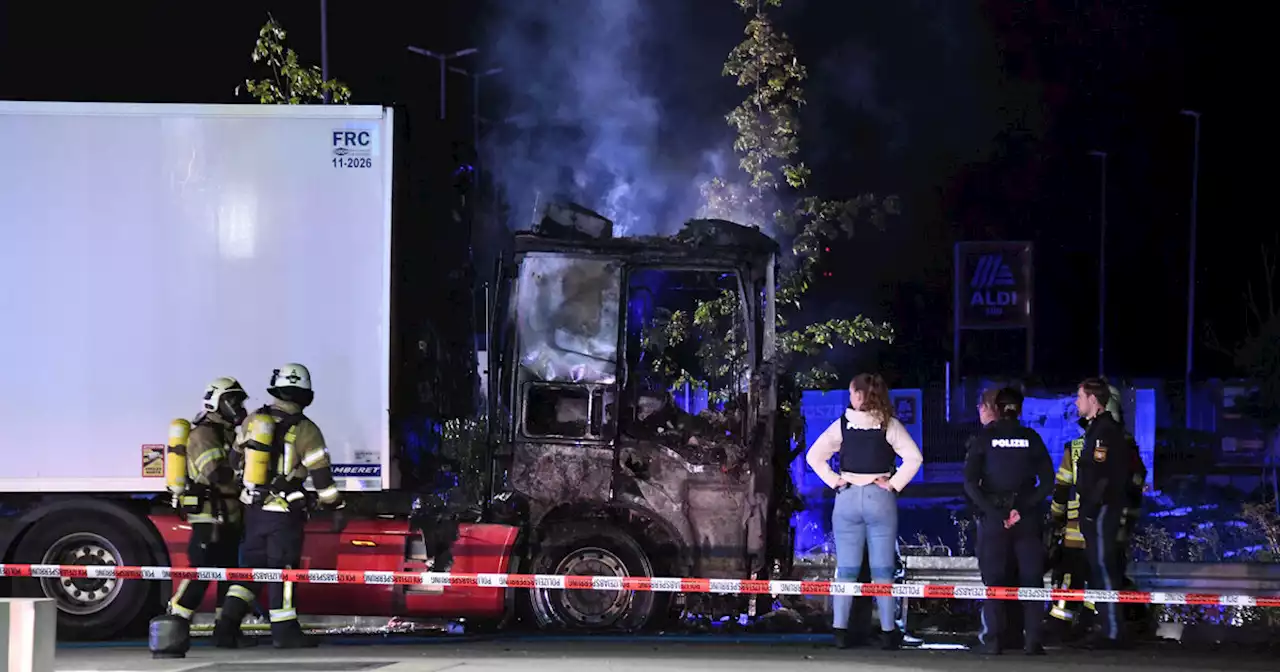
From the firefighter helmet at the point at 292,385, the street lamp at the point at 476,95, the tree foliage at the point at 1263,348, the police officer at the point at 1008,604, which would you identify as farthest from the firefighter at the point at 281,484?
the tree foliage at the point at 1263,348

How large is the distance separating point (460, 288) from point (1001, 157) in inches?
274

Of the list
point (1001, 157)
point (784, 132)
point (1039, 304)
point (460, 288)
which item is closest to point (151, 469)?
point (460, 288)

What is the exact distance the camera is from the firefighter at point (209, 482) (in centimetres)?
852

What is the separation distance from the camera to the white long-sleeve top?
27.8 feet

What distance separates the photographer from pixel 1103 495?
900 cm

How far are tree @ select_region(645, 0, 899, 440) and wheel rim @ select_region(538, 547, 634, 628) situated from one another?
1548mm

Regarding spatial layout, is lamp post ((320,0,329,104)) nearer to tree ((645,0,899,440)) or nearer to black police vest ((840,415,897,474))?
tree ((645,0,899,440))

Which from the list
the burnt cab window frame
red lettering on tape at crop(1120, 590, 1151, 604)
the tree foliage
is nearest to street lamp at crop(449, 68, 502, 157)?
the burnt cab window frame

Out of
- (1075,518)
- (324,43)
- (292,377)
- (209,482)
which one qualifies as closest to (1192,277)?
(1075,518)

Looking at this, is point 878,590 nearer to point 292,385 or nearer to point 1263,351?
point 292,385

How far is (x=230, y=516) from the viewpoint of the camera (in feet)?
28.4

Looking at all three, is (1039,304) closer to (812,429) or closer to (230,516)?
(812,429)

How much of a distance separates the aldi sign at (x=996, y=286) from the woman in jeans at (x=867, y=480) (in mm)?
4731

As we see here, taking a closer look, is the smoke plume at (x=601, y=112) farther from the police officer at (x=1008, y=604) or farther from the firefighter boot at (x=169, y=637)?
the firefighter boot at (x=169, y=637)
